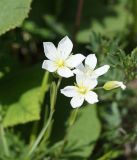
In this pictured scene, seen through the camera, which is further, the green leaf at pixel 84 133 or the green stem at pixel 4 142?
the green leaf at pixel 84 133

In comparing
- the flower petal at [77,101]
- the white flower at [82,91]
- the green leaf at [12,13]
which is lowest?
the flower petal at [77,101]

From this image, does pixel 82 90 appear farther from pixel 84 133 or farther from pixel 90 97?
pixel 84 133

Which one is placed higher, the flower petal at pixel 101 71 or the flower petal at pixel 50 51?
the flower petal at pixel 50 51

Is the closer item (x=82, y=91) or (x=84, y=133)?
(x=82, y=91)

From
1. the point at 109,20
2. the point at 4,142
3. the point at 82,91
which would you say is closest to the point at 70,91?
the point at 82,91

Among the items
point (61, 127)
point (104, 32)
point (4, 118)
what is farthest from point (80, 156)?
point (104, 32)

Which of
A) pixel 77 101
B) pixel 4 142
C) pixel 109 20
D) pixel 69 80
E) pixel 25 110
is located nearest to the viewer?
pixel 77 101

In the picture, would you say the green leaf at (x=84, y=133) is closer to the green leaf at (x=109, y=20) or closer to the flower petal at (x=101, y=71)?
the green leaf at (x=109, y=20)

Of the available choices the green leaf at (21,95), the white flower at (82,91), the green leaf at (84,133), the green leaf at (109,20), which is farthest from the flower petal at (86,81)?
the green leaf at (109,20)
